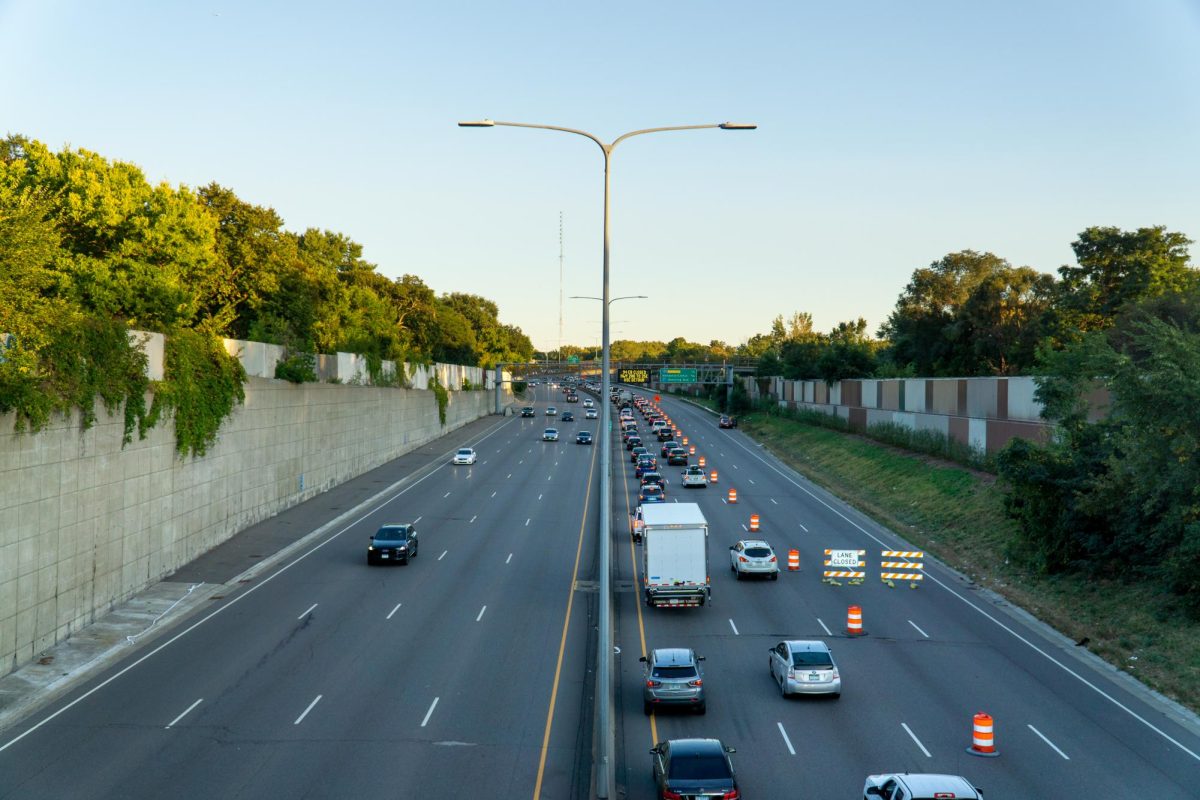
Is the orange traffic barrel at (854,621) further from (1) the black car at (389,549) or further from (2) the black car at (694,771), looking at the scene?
(1) the black car at (389,549)

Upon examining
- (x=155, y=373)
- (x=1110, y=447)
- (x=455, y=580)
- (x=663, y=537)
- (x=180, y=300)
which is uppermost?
(x=180, y=300)

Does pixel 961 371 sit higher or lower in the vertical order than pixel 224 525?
→ higher

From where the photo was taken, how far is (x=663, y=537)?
30.9 meters

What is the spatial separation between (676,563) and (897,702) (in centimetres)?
999

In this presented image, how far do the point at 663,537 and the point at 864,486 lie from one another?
3507 centimetres

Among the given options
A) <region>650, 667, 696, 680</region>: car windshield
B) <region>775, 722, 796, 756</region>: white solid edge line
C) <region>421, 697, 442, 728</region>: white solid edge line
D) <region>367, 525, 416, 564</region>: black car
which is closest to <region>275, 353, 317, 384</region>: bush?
<region>367, 525, 416, 564</region>: black car

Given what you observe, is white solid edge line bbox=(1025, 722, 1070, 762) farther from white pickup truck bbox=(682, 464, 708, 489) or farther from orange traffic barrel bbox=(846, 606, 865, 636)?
white pickup truck bbox=(682, 464, 708, 489)

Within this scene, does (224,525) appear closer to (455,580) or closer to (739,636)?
(455,580)

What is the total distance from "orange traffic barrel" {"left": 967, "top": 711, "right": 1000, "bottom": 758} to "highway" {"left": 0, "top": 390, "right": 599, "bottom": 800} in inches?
298

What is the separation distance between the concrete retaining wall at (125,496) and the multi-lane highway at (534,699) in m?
2.99

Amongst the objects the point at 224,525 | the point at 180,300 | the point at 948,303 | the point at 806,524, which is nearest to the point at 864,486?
the point at 806,524

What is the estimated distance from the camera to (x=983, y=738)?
18.8 meters

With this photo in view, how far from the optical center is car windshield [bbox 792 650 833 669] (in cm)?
2227

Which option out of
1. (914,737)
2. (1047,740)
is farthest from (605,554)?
(1047,740)
